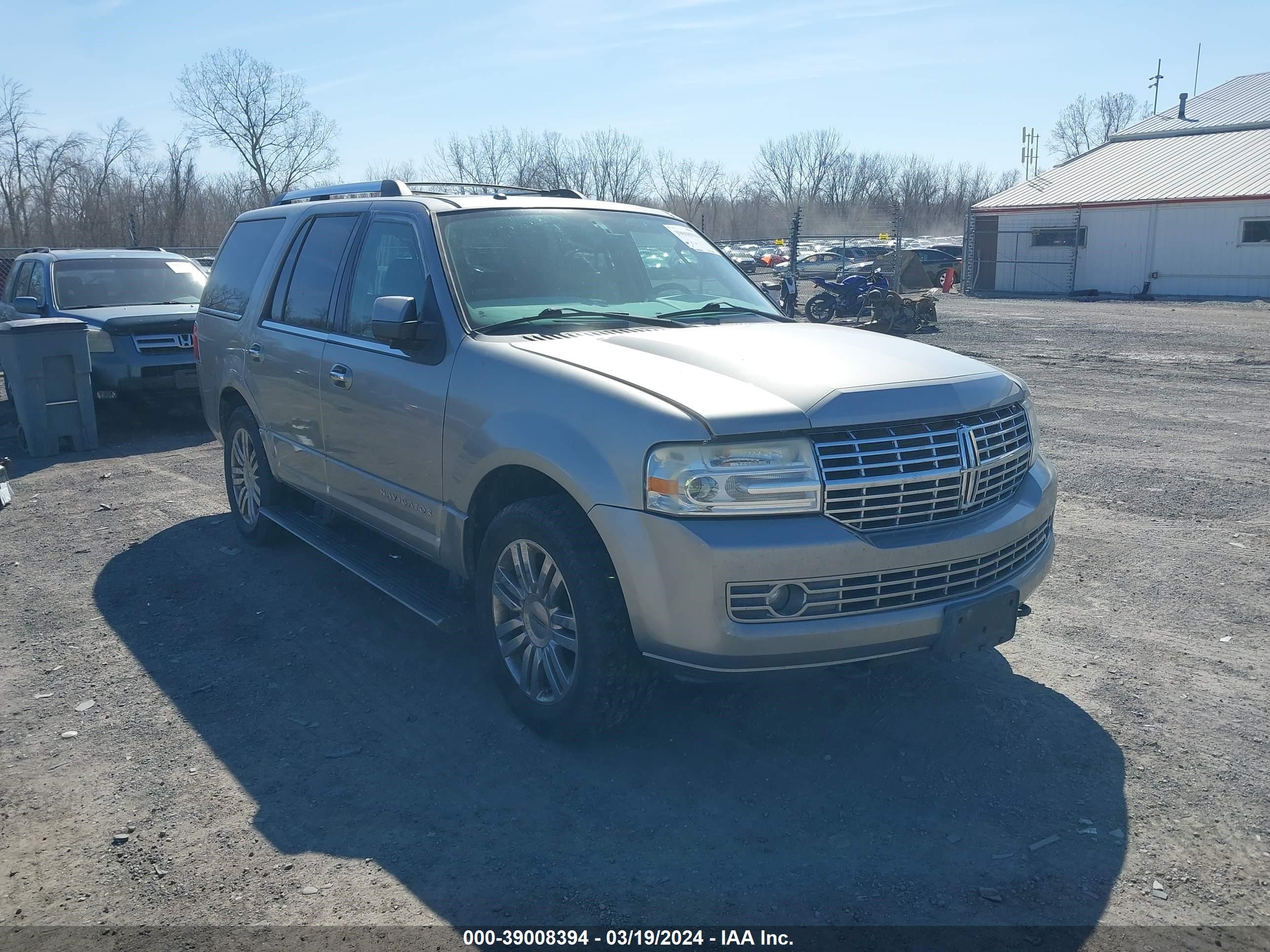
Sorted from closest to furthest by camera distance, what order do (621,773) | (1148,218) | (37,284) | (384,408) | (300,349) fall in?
(621,773)
(384,408)
(300,349)
(37,284)
(1148,218)

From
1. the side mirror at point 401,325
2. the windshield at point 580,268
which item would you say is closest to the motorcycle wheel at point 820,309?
the windshield at point 580,268

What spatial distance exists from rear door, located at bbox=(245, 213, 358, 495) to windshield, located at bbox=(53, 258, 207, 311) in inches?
267

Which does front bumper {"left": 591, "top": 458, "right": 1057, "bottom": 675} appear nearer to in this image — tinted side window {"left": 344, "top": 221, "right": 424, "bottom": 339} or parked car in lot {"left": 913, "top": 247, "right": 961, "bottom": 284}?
tinted side window {"left": 344, "top": 221, "right": 424, "bottom": 339}

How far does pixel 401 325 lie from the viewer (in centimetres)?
430

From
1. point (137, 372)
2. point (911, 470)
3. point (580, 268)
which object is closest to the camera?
point (911, 470)

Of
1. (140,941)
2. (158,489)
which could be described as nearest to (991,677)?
(140,941)

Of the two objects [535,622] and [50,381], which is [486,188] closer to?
[535,622]

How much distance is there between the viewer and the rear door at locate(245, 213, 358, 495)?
5434mm

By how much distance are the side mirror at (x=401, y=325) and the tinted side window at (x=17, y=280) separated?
1017cm

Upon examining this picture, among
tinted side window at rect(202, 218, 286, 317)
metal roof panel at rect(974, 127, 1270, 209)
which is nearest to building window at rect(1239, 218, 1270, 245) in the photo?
metal roof panel at rect(974, 127, 1270, 209)

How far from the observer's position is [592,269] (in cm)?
492

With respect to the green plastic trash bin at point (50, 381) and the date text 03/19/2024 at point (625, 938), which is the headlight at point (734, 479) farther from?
the green plastic trash bin at point (50, 381)

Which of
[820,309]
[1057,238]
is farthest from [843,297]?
[1057,238]

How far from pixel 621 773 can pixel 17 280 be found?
12049 mm
